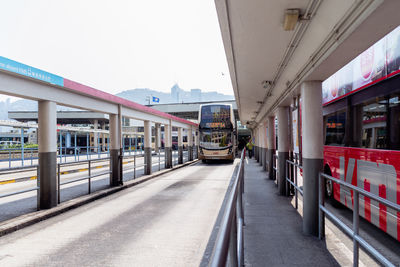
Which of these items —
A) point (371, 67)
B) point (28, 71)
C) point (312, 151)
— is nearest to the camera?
point (371, 67)

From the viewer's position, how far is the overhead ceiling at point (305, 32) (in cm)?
260

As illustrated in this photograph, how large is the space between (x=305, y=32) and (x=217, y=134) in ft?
48.7

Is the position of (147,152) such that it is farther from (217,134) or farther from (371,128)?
(371,128)

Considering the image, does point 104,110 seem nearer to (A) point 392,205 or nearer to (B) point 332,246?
(B) point 332,246

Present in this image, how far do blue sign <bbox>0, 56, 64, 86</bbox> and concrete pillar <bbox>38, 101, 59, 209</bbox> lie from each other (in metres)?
0.59

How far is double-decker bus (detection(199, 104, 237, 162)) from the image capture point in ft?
60.8

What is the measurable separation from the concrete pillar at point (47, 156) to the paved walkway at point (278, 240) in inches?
184

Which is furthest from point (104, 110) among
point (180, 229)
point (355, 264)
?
point (355, 264)

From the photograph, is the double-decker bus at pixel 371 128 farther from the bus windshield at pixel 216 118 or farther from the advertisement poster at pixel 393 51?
the bus windshield at pixel 216 118

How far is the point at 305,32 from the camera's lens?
3812mm

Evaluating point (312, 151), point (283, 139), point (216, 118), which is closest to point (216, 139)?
point (216, 118)

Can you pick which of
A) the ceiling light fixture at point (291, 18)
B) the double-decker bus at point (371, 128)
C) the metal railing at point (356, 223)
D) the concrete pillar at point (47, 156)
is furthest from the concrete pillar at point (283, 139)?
the concrete pillar at point (47, 156)

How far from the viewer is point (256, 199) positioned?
7234 mm

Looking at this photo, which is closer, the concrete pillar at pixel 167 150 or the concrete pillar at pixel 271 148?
the concrete pillar at pixel 271 148
